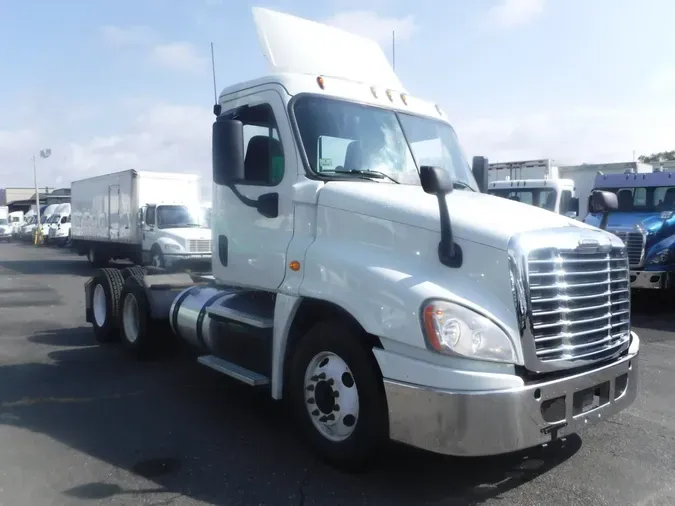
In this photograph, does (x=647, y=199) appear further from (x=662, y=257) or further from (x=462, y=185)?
(x=462, y=185)

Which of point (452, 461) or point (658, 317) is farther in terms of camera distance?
point (658, 317)

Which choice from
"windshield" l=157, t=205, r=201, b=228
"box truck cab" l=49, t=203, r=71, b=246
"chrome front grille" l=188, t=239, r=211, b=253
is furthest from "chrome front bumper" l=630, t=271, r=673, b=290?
"box truck cab" l=49, t=203, r=71, b=246

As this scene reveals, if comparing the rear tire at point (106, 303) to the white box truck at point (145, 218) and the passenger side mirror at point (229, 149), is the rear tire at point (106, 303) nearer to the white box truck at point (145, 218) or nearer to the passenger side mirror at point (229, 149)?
the passenger side mirror at point (229, 149)

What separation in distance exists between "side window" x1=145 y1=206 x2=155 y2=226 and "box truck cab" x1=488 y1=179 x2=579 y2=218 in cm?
1030

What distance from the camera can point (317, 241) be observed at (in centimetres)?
451

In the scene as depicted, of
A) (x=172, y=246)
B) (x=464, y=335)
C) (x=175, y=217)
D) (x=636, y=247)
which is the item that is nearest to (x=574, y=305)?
(x=464, y=335)

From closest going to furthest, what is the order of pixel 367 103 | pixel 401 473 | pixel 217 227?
1. pixel 401 473
2. pixel 367 103
3. pixel 217 227

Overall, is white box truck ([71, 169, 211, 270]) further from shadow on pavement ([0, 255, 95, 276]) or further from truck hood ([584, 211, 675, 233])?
truck hood ([584, 211, 675, 233])


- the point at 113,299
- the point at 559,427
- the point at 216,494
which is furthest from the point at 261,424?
the point at 113,299

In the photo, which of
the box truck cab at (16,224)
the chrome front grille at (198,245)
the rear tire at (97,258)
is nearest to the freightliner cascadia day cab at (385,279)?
the chrome front grille at (198,245)

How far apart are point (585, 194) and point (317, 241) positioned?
1899 centimetres

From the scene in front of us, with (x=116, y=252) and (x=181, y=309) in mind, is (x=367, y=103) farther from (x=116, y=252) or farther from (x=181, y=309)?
(x=116, y=252)

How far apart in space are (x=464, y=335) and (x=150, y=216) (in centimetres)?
1738

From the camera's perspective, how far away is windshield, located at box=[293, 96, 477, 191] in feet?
15.4
